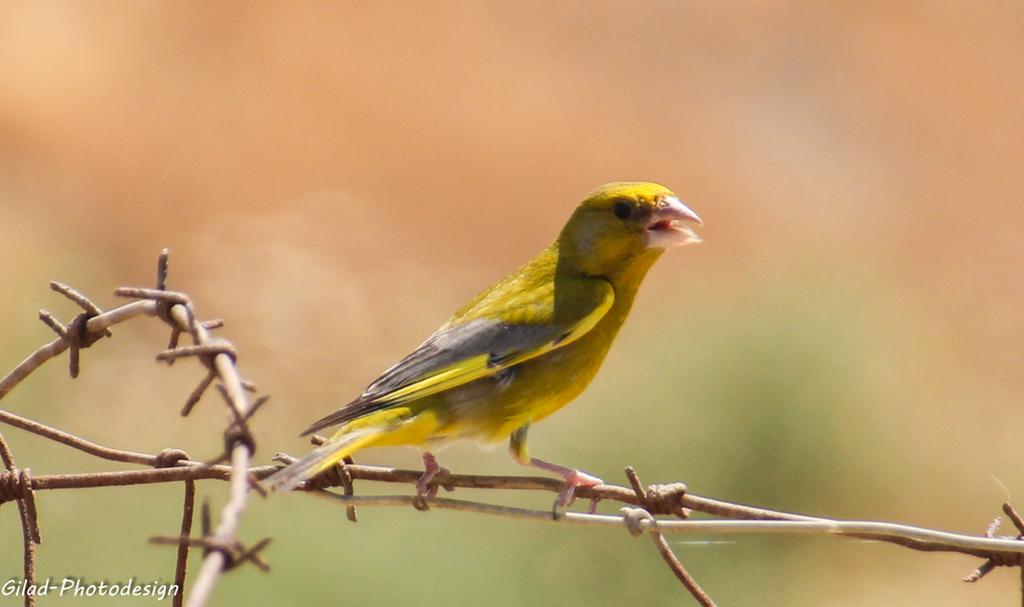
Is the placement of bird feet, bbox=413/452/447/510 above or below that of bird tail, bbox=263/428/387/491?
below

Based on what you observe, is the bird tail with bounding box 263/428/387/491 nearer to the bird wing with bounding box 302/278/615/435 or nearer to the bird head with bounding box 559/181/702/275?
the bird wing with bounding box 302/278/615/435

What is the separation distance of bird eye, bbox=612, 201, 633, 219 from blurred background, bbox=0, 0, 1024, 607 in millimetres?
2078

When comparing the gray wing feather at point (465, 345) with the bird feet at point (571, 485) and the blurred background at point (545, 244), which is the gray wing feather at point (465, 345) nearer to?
the bird feet at point (571, 485)

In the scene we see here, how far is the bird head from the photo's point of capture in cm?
445

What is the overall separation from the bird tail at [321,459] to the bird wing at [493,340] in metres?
0.26

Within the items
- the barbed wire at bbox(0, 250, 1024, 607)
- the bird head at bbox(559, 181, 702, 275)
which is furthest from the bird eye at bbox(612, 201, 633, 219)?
the barbed wire at bbox(0, 250, 1024, 607)

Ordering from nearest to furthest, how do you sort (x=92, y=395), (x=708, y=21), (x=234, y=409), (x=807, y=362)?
(x=234, y=409), (x=807, y=362), (x=92, y=395), (x=708, y=21)

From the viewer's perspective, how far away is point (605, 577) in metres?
7.13

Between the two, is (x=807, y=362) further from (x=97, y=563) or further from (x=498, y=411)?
(x=498, y=411)

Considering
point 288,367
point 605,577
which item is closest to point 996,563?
point 605,577

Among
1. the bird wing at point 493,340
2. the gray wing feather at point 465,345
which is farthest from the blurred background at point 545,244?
the gray wing feather at point 465,345

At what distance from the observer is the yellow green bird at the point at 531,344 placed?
155 inches

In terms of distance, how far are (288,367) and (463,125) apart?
22.4 ft

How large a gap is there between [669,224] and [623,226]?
0.54 ft
